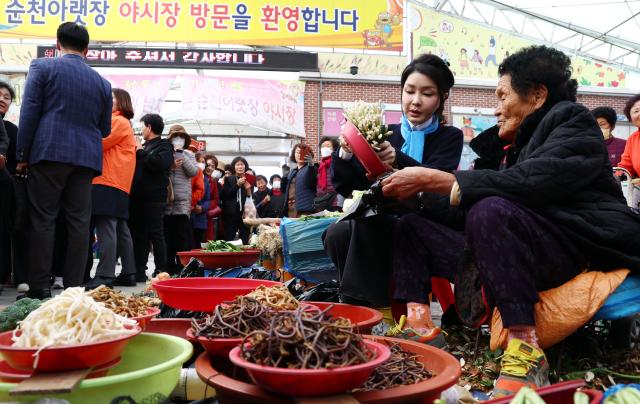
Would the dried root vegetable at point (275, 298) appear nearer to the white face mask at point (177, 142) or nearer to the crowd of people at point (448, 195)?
the crowd of people at point (448, 195)

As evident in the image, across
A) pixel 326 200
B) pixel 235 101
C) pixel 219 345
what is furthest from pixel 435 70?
pixel 235 101

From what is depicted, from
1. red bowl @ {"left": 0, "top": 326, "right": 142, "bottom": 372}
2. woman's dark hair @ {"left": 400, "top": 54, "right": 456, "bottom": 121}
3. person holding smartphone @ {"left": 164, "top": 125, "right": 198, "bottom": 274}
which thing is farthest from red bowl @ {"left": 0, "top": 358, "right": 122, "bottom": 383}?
person holding smartphone @ {"left": 164, "top": 125, "right": 198, "bottom": 274}

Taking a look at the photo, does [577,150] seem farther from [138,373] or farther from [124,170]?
[124,170]

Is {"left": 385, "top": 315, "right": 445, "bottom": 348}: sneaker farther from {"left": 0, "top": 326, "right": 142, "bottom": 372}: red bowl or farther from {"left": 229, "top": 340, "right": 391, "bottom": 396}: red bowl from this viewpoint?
{"left": 0, "top": 326, "right": 142, "bottom": 372}: red bowl

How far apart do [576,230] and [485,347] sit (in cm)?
86

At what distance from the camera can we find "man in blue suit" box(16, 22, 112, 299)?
4.05 m

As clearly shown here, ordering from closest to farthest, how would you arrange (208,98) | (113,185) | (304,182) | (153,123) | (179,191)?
(113,185) < (153,123) < (179,191) < (304,182) < (208,98)

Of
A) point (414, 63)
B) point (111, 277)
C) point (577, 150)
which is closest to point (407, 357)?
point (577, 150)

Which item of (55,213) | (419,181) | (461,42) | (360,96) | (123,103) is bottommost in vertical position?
(55,213)

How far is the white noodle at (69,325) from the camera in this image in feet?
4.41

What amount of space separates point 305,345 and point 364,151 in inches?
54.3

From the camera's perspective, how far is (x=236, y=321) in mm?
1612

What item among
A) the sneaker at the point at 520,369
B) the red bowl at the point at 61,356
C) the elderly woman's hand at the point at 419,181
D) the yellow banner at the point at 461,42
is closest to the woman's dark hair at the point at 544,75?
Result: the elderly woman's hand at the point at 419,181

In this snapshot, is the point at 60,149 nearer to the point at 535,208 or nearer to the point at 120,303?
the point at 120,303
